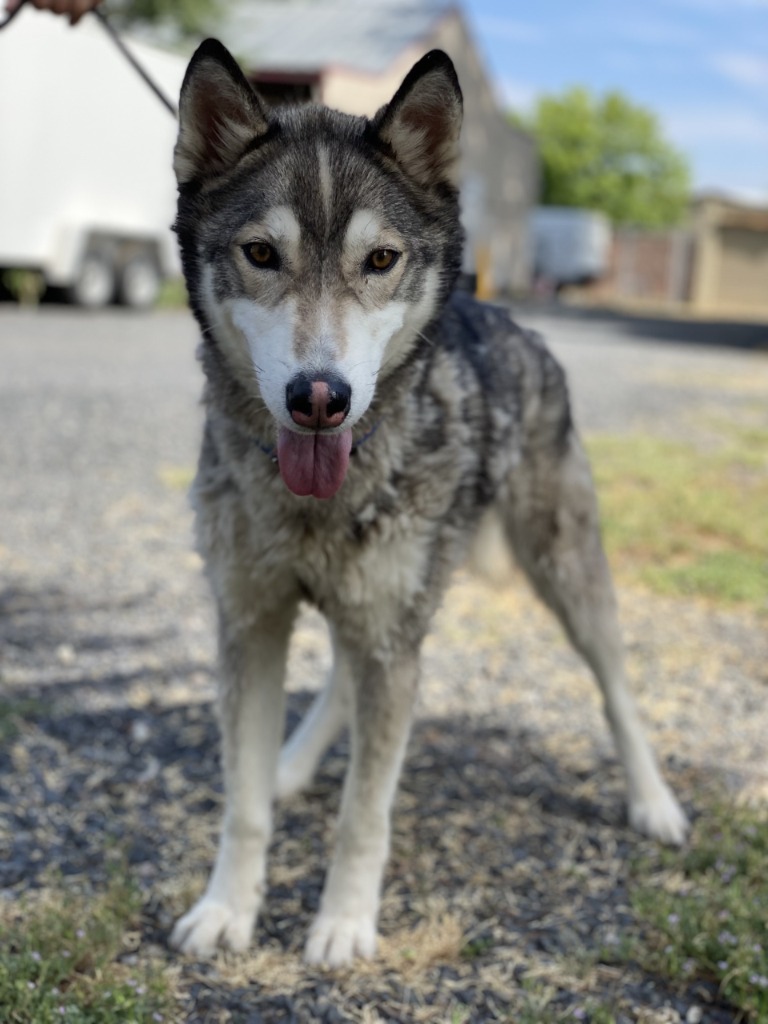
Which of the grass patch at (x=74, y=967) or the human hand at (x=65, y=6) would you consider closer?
the grass patch at (x=74, y=967)

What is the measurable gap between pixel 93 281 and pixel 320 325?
53.6 feet

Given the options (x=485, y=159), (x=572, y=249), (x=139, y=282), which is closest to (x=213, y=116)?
(x=139, y=282)

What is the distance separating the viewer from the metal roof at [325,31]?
27.2 metres

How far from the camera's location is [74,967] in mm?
2449

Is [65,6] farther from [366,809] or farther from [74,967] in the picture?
[74,967]

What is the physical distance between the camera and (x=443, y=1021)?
2418mm

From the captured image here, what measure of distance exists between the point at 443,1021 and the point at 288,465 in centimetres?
127

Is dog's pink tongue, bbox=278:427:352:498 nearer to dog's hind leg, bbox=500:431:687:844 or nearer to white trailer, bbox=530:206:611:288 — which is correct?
dog's hind leg, bbox=500:431:687:844

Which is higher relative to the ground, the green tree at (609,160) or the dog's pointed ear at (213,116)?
the green tree at (609,160)

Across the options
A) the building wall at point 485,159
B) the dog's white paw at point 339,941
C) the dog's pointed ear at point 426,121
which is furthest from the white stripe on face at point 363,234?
the building wall at point 485,159

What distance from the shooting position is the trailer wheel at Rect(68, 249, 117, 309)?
17.2 metres

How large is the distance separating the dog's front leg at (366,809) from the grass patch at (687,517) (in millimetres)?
2970

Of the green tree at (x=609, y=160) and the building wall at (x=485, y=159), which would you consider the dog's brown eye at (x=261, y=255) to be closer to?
the building wall at (x=485, y=159)

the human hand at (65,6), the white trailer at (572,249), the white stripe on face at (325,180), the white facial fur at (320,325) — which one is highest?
the white trailer at (572,249)
